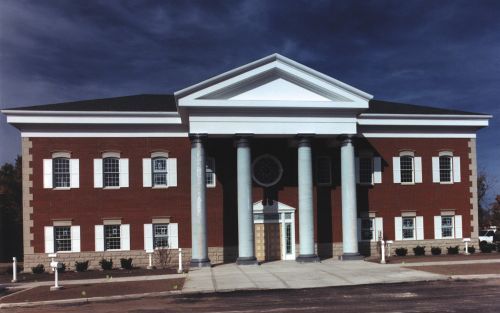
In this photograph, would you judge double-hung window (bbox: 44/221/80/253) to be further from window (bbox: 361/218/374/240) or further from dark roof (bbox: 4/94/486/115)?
window (bbox: 361/218/374/240)

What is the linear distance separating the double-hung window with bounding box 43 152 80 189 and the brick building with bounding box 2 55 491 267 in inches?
2.6

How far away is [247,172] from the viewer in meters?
25.4

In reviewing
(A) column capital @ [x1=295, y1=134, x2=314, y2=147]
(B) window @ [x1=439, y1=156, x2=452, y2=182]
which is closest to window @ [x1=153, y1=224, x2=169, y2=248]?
(A) column capital @ [x1=295, y1=134, x2=314, y2=147]

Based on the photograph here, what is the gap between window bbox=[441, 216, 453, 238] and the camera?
30.6 m

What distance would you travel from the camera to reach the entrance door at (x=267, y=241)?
27.8 meters

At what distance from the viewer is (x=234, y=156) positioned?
2842cm

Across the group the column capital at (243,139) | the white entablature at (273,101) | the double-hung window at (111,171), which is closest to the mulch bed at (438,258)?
the white entablature at (273,101)

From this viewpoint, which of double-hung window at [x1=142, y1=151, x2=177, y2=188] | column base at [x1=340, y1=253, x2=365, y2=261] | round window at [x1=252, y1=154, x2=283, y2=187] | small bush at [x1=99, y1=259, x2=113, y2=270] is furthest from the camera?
round window at [x1=252, y1=154, x2=283, y2=187]

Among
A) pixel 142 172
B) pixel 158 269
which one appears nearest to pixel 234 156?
pixel 142 172

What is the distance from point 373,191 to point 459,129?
23.3 ft

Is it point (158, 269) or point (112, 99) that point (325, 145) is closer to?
point (158, 269)

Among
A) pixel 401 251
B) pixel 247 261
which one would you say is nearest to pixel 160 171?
pixel 247 261

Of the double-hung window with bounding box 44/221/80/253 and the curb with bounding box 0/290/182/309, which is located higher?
the double-hung window with bounding box 44/221/80/253

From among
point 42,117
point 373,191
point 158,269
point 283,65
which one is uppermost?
point 283,65
